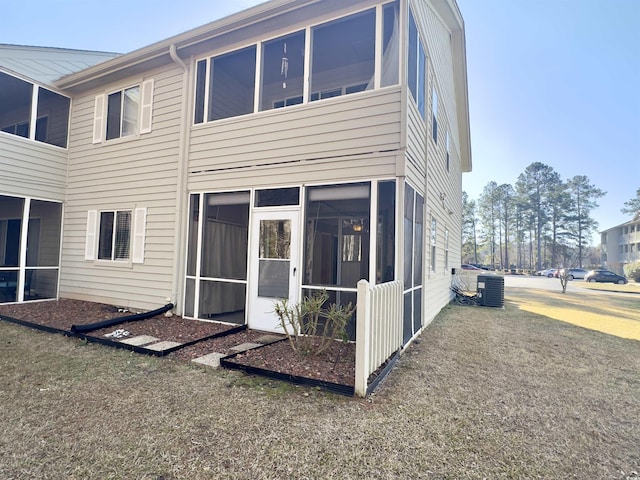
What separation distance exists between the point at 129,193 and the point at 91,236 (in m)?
1.60

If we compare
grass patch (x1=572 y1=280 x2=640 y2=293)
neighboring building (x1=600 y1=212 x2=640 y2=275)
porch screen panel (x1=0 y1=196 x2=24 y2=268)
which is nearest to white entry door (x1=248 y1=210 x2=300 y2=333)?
porch screen panel (x1=0 y1=196 x2=24 y2=268)

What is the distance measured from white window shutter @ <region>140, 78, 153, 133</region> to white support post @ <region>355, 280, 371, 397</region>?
21.3ft

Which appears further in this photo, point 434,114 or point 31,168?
point 31,168

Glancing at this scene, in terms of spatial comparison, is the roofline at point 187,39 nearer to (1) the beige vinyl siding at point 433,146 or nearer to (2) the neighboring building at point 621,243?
(1) the beige vinyl siding at point 433,146

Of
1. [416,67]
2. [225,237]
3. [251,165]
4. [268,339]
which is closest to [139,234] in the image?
[225,237]

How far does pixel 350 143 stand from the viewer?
5152mm

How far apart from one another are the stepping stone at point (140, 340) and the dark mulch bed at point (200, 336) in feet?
Answer: 0.46

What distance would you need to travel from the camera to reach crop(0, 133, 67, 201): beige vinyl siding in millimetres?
7605

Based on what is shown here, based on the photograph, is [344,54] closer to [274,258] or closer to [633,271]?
[274,258]

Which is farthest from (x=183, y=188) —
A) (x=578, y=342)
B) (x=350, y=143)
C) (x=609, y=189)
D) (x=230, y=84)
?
(x=609, y=189)

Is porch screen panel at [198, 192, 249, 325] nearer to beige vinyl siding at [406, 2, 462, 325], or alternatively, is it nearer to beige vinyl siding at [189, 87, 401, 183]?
beige vinyl siding at [189, 87, 401, 183]

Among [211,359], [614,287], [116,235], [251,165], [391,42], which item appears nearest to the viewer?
[211,359]

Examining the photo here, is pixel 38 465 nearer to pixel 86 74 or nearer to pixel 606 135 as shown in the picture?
pixel 86 74

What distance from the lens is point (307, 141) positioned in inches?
218
